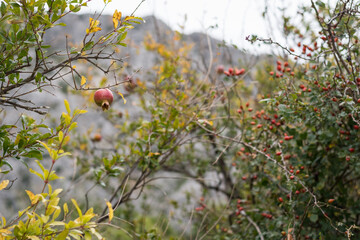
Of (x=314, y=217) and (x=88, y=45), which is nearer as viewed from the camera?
(x=88, y=45)

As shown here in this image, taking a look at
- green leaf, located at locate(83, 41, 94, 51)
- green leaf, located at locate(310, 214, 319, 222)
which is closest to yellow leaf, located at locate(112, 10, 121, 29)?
green leaf, located at locate(83, 41, 94, 51)

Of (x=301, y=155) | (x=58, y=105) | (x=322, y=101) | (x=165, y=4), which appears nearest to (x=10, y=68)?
(x=322, y=101)

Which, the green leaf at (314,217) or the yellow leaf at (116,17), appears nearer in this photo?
the yellow leaf at (116,17)

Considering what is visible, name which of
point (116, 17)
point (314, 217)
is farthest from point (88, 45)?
point (314, 217)

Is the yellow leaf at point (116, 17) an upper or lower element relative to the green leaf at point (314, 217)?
upper

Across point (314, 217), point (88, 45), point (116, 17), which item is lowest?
point (314, 217)

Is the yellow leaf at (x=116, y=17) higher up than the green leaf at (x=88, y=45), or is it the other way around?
the yellow leaf at (x=116, y=17)

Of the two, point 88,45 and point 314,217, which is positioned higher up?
point 88,45

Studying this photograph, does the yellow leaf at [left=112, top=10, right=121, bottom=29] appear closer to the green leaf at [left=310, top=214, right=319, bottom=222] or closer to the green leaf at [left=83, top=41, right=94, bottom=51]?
the green leaf at [left=83, top=41, right=94, bottom=51]

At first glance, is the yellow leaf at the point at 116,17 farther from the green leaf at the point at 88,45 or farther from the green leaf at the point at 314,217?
the green leaf at the point at 314,217

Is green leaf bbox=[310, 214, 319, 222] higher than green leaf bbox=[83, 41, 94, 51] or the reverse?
the reverse

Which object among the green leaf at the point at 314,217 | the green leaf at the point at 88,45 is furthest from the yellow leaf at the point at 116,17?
the green leaf at the point at 314,217

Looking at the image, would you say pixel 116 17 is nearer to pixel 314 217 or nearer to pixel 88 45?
pixel 88 45

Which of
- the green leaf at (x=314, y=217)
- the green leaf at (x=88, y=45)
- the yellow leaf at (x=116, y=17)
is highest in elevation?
the yellow leaf at (x=116, y=17)
